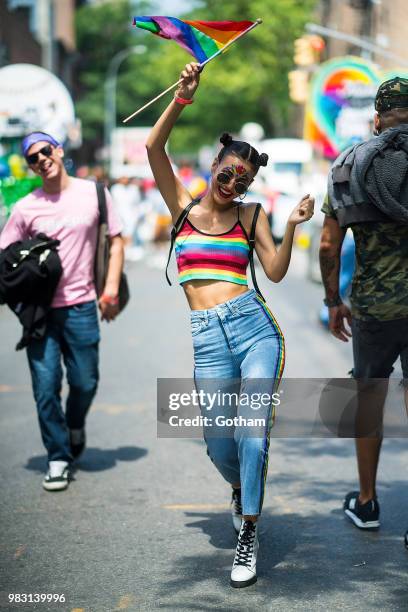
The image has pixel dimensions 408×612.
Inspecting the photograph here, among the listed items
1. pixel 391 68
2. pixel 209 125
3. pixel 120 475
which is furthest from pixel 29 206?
pixel 209 125

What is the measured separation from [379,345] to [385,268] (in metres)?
0.35

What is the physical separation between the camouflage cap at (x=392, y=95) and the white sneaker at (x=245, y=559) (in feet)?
6.17

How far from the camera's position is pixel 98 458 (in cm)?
670

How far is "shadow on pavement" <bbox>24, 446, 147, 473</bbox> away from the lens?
6457mm

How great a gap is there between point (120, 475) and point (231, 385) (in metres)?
1.86

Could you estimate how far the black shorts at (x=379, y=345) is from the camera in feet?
15.8

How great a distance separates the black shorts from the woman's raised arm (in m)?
0.97

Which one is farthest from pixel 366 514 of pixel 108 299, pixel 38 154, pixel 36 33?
pixel 36 33

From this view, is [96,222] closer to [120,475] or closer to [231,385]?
[120,475]

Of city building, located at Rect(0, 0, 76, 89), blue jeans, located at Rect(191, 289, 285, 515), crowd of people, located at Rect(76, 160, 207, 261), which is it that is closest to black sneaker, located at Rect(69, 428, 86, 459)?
blue jeans, located at Rect(191, 289, 285, 515)

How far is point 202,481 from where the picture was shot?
6105mm

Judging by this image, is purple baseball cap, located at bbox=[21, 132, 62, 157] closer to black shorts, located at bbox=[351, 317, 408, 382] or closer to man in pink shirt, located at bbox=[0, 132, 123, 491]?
man in pink shirt, located at bbox=[0, 132, 123, 491]
